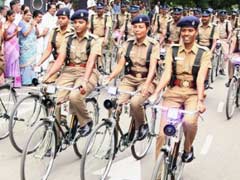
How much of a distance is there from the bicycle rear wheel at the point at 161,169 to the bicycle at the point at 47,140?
1.48 metres

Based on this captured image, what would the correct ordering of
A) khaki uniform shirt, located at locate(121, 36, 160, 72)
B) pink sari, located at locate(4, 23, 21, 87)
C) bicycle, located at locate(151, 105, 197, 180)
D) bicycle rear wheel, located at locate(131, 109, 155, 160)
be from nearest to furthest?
bicycle, located at locate(151, 105, 197, 180) < khaki uniform shirt, located at locate(121, 36, 160, 72) < bicycle rear wheel, located at locate(131, 109, 155, 160) < pink sari, located at locate(4, 23, 21, 87)

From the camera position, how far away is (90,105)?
299 inches

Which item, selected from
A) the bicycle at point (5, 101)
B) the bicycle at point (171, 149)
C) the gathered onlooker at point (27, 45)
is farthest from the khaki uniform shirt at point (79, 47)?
the gathered onlooker at point (27, 45)

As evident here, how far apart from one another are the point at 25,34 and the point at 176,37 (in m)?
Result: 3.82

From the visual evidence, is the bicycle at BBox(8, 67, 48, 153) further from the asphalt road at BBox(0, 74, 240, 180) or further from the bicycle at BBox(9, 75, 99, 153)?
the asphalt road at BBox(0, 74, 240, 180)

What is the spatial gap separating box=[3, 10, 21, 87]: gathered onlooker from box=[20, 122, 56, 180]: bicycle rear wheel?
18.6 feet

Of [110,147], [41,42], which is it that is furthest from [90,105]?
[41,42]

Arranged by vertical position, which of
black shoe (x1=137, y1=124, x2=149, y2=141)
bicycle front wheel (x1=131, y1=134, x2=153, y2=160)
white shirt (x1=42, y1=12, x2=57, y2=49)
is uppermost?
white shirt (x1=42, y1=12, x2=57, y2=49)

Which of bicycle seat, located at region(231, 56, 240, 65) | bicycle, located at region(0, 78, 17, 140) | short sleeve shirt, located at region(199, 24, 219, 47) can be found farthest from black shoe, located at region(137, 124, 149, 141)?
short sleeve shirt, located at region(199, 24, 219, 47)

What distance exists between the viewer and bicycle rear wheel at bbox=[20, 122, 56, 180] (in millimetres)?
5957

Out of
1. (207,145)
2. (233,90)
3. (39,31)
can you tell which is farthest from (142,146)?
(39,31)

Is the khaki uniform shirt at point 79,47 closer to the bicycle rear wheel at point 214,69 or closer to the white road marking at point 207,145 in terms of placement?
the white road marking at point 207,145

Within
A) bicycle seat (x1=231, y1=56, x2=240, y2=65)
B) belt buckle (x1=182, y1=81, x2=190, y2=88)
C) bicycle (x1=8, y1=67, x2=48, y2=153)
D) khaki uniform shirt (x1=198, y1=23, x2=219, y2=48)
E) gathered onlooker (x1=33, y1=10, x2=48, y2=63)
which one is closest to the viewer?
belt buckle (x1=182, y1=81, x2=190, y2=88)

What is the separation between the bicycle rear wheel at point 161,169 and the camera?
5.19 metres
